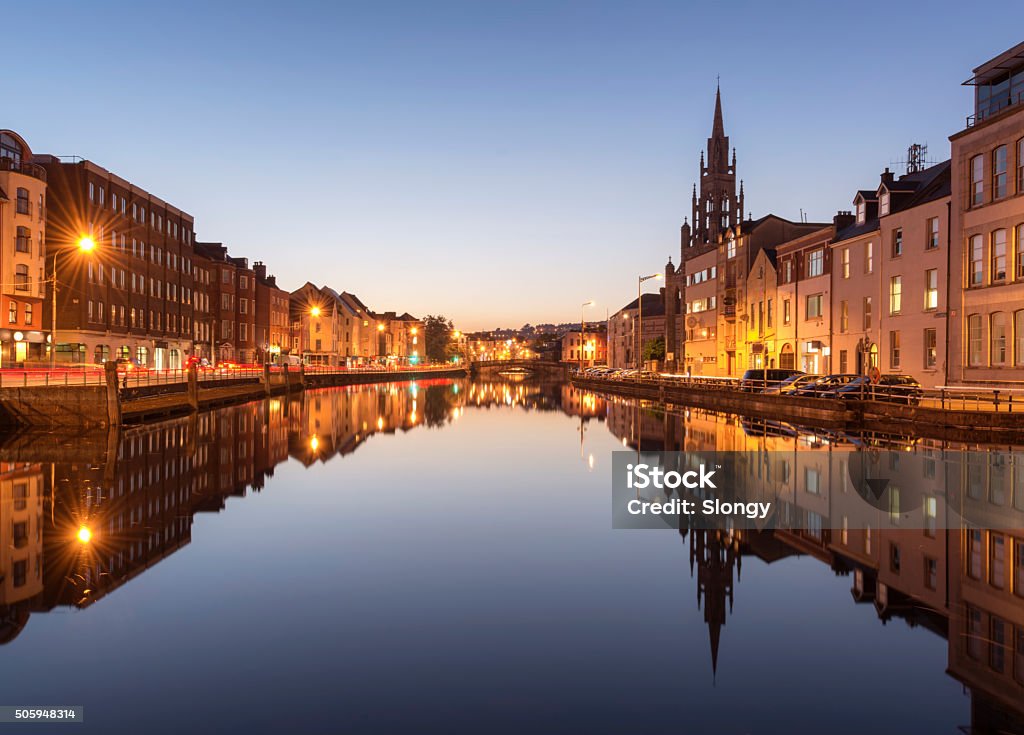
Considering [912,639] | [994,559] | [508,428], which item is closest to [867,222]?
[508,428]

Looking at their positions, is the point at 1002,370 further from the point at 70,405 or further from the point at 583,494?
the point at 70,405

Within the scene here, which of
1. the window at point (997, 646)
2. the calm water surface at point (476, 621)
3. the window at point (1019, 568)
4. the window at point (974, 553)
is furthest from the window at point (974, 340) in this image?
the window at point (997, 646)

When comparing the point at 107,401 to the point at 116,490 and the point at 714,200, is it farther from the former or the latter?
the point at 714,200

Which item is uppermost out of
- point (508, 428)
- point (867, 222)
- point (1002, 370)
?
point (867, 222)

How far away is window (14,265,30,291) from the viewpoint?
54581 mm

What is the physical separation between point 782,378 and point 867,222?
12971mm

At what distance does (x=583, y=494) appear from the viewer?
20.0 metres

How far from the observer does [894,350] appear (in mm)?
47250

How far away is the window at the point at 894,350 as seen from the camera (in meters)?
46.9

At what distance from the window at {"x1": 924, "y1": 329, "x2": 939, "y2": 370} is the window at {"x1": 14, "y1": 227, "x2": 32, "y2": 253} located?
6407 centimetres

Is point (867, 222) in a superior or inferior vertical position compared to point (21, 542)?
superior

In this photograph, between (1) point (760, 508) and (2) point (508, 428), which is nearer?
(1) point (760, 508)

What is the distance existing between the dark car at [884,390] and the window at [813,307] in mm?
17929

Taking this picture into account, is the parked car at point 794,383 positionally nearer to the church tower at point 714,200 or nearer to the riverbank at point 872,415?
the riverbank at point 872,415
